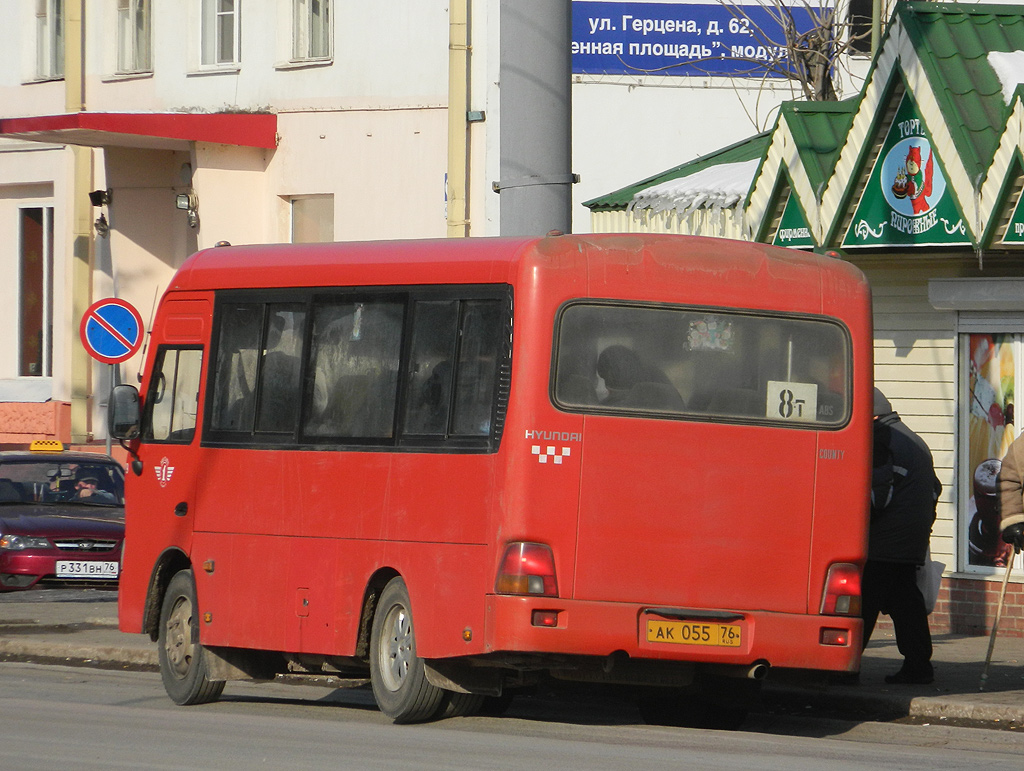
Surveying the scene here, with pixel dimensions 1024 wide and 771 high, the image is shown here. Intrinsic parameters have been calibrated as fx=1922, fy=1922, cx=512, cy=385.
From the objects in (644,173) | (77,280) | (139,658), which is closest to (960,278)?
(139,658)

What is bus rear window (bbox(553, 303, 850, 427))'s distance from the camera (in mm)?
9805

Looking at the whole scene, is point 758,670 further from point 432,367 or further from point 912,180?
point 912,180

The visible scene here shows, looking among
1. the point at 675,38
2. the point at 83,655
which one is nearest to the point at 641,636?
the point at 83,655

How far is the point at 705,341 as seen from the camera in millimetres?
9992

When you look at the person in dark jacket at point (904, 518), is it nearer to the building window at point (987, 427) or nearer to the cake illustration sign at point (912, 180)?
the cake illustration sign at point (912, 180)

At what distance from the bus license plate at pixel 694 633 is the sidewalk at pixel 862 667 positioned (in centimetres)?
38

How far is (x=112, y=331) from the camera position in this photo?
2014 centimetres

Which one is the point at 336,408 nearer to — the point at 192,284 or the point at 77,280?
the point at 192,284

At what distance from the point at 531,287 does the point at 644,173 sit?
14236mm

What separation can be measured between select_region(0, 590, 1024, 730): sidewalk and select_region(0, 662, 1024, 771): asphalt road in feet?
1.09

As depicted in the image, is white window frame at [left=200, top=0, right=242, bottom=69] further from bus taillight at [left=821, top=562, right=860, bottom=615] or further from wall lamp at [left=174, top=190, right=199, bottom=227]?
bus taillight at [left=821, top=562, right=860, bottom=615]

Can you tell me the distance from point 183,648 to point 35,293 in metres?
19.1

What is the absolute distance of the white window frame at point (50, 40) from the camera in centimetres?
2941

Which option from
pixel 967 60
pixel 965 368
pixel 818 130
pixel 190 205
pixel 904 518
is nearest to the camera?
pixel 904 518
